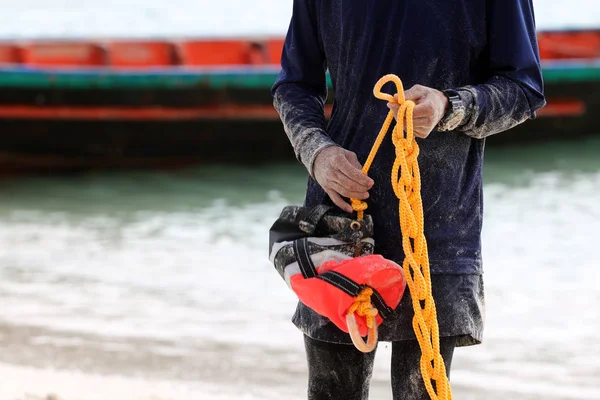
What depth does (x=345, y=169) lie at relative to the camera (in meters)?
1.93

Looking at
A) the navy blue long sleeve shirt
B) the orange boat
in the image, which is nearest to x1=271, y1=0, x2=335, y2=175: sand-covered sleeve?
the navy blue long sleeve shirt

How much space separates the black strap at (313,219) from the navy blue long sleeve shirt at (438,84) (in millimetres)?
70

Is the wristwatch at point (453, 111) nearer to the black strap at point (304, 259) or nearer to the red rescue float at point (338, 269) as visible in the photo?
the red rescue float at point (338, 269)

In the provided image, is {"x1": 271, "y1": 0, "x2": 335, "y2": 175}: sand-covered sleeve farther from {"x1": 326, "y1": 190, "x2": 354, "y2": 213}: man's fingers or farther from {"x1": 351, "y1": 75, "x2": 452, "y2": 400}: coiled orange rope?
{"x1": 351, "y1": 75, "x2": 452, "y2": 400}: coiled orange rope

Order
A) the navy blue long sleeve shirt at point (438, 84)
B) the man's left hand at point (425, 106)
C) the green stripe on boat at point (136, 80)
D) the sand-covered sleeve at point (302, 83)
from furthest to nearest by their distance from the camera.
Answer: the green stripe on boat at point (136, 80) < the sand-covered sleeve at point (302, 83) < the navy blue long sleeve shirt at point (438, 84) < the man's left hand at point (425, 106)

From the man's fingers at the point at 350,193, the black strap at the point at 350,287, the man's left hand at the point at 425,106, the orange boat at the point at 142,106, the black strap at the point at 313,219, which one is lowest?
the black strap at the point at 350,287

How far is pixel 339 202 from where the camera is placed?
1994 mm

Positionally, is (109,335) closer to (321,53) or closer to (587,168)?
(321,53)

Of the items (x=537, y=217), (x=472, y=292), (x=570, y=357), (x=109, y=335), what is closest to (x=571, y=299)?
(x=570, y=357)

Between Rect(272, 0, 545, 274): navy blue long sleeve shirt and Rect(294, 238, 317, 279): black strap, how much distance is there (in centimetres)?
15

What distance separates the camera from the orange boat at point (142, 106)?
30.0ft

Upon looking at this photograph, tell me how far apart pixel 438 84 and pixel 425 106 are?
6.8 inches

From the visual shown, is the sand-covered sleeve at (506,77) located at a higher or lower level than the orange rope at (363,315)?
higher

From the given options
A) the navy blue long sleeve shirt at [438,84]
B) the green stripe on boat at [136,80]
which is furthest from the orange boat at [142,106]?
the navy blue long sleeve shirt at [438,84]
